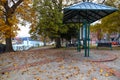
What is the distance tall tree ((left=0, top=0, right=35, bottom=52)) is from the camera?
22219 millimetres

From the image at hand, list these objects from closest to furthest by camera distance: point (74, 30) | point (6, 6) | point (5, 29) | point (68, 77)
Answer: point (68, 77)
point (5, 29)
point (6, 6)
point (74, 30)

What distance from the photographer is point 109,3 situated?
103ft

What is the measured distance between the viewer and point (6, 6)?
80.3 ft

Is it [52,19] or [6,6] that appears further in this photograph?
[52,19]

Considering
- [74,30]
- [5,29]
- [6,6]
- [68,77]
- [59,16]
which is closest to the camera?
[68,77]

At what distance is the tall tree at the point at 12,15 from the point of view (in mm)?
22219

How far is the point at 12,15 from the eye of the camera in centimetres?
2405

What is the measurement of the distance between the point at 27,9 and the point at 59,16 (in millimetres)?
5736

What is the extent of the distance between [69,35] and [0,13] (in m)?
14.4

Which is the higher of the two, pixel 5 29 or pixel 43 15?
pixel 43 15

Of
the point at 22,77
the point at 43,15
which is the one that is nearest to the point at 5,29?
the point at 43,15

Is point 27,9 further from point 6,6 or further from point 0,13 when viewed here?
point 0,13

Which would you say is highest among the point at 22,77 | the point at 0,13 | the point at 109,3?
the point at 109,3

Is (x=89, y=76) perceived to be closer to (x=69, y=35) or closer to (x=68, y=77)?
(x=68, y=77)
